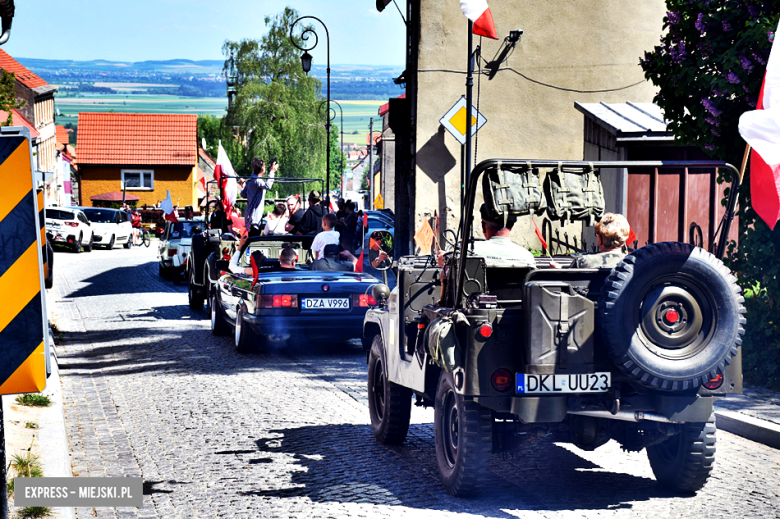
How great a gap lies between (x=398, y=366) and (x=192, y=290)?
11336 millimetres

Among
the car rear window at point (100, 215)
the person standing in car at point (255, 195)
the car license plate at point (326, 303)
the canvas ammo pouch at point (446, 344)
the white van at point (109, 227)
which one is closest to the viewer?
the canvas ammo pouch at point (446, 344)

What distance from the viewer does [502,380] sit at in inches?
217

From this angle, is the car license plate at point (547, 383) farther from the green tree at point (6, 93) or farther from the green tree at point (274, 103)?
the green tree at point (274, 103)

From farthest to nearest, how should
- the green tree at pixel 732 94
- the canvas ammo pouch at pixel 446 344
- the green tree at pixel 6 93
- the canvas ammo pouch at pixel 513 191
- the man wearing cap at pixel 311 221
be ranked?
the green tree at pixel 6 93
the man wearing cap at pixel 311 221
the green tree at pixel 732 94
the canvas ammo pouch at pixel 513 191
the canvas ammo pouch at pixel 446 344

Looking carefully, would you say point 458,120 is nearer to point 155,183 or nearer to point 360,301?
point 360,301

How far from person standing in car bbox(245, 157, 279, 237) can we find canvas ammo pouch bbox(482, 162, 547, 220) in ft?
36.4

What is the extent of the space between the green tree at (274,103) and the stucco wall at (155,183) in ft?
38.5

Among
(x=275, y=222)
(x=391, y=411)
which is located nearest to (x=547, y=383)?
(x=391, y=411)

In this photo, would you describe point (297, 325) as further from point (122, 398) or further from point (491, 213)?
point (491, 213)

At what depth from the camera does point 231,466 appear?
6.74 meters

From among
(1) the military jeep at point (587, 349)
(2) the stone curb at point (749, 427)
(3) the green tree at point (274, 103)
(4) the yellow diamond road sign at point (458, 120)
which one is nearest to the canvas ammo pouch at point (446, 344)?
(1) the military jeep at point (587, 349)

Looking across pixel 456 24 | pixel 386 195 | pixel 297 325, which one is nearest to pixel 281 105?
pixel 386 195

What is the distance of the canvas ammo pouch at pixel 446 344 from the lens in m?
5.46

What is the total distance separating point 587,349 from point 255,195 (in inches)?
497
